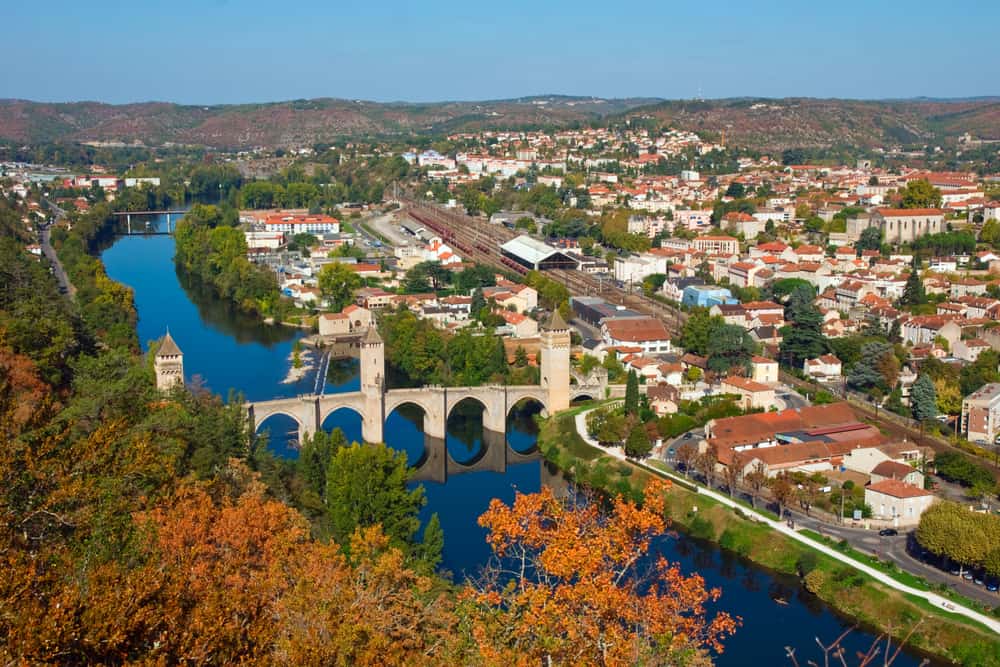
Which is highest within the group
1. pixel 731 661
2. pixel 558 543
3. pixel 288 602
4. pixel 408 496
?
pixel 558 543

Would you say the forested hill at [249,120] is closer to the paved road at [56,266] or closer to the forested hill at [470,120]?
the forested hill at [470,120]

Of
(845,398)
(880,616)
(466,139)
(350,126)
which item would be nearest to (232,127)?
(350,126)

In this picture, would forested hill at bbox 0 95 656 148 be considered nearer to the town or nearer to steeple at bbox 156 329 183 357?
the town

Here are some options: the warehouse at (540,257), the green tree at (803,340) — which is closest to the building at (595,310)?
the green tree at (803,340)

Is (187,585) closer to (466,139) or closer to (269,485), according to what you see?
(269,485)

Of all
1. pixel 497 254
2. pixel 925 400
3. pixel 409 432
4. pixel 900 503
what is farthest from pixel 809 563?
pixel 497 254

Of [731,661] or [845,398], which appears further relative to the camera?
[845,398]

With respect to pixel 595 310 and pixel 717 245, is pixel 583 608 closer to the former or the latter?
pixel 595 310
